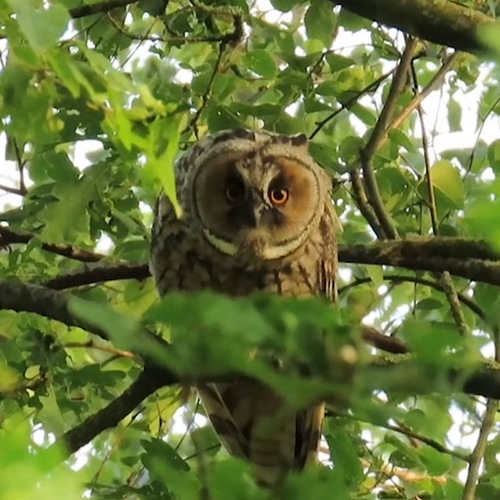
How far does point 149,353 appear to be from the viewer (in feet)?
1.79

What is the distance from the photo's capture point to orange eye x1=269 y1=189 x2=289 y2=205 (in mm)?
2109

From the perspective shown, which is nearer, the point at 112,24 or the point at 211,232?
the point at 112,24

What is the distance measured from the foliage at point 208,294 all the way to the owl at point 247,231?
0.06 metres

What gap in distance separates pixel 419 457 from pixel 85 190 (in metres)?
0.68

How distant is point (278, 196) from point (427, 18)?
960 millimetres

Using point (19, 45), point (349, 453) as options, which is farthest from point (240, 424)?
point (19, 45)

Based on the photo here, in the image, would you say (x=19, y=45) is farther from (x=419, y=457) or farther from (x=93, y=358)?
(x=93, y=358)

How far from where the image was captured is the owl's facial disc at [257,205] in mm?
2057

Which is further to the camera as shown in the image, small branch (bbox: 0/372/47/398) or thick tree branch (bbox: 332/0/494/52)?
small branch (bbox: 0/372/47/398)

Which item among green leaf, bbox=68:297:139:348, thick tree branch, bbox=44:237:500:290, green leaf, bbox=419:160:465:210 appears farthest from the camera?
green leaf, bbox=419:160:465:210

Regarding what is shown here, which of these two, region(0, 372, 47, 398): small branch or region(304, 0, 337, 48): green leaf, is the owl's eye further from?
region(0, 372, 47, 398): small branch

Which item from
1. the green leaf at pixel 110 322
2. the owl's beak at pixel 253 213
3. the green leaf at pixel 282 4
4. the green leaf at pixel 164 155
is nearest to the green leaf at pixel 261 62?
the green leaf at pixel 282 4

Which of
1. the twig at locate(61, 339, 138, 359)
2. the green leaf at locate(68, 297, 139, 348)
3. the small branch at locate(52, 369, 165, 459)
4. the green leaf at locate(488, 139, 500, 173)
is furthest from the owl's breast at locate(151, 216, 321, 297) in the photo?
the green leaf at locate(68, 297, 139, 348)

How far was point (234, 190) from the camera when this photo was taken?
2100mm
